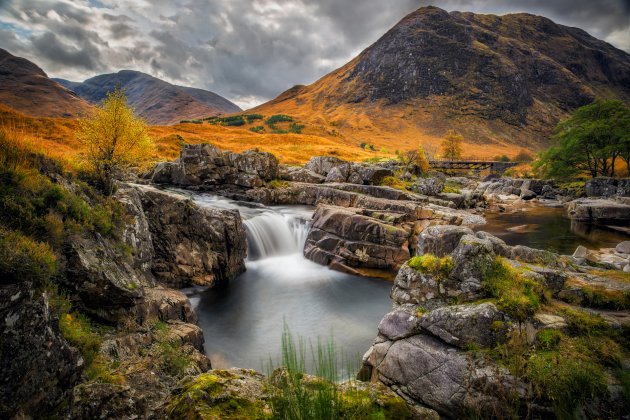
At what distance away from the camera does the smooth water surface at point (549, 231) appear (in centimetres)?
2250

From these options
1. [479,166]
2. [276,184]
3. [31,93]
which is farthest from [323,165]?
[31,93]

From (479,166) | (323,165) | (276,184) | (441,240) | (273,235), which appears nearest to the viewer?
(441,240)

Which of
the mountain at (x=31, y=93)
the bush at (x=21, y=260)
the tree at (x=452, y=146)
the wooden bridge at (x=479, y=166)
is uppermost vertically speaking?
the mountain at (x=31, y=93)

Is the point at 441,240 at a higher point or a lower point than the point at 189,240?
higher

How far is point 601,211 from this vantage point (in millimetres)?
28812

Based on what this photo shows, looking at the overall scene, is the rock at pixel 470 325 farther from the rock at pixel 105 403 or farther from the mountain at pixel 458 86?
the mountain at pixel 458 86

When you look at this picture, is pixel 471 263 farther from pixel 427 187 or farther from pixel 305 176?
pixel 305 176

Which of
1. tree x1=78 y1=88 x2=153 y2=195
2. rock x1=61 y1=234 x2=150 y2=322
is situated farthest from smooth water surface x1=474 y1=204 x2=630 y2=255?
tree x1=78 y1=88 x2=153 y2=195

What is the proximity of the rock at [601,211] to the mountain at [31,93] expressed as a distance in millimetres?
134587

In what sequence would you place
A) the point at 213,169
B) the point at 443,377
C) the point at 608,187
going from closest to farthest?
1. the point at 443,377
2. the point at 213,169
3. the point at 608,187

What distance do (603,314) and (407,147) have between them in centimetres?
9290

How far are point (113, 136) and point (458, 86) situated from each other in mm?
150350

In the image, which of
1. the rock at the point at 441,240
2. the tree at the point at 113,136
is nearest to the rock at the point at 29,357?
the tree at the point at 113,136

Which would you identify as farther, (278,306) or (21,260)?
(278,306)
